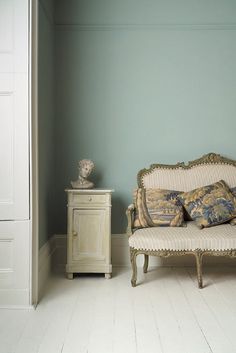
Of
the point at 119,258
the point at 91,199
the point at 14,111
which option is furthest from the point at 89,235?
the point at 14,111

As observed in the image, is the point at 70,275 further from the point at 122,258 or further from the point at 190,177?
the point at 190,177

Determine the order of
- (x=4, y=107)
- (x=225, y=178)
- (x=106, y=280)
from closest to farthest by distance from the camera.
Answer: (x=4, y=107) → (x=106, y=280) → (x=225, y=178)

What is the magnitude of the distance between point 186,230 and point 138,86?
1.64m

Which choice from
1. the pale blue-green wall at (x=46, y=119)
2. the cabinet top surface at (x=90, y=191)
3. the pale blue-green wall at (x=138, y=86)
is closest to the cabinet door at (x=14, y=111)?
the pale blue-green wall at (x=46, y=119)

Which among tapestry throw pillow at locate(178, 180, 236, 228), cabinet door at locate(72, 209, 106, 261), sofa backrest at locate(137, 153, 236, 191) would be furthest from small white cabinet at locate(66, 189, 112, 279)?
tapestry throw pillow at locate(178, 180, 236, 228)

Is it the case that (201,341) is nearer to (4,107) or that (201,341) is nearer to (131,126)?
(4,107)

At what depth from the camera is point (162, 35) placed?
4422 millimetres

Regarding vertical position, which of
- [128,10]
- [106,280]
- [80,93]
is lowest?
[106,280]

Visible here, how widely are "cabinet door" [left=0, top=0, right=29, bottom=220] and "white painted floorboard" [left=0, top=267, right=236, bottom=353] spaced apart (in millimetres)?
757

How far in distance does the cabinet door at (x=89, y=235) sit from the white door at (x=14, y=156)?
0.90 m

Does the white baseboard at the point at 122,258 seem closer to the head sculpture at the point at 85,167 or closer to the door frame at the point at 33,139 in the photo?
the head sculpture at the point at 85,167

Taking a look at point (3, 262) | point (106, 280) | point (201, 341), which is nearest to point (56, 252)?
point (106, 280)

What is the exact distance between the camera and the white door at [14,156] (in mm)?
3096

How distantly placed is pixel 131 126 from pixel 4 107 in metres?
1.65
